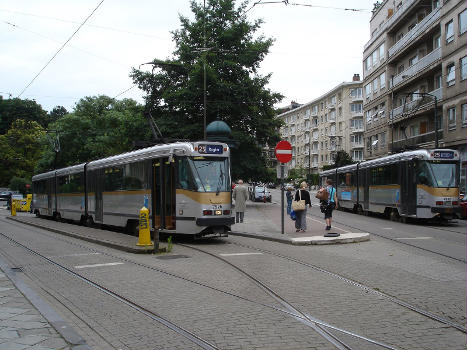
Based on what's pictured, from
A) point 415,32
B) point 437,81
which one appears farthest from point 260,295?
Answer: point 415,32

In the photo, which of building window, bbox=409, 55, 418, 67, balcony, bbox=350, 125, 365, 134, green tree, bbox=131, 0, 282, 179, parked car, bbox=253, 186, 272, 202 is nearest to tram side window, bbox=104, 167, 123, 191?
green tree, bbox=131, 0, 282, 179

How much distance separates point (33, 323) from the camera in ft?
19.1

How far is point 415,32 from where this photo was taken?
39.2m

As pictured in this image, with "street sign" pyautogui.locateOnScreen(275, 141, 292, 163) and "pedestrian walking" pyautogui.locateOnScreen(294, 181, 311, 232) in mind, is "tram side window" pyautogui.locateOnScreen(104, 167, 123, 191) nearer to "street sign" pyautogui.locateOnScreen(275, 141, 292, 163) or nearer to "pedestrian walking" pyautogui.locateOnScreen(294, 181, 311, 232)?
"street sign" pyautogui.locateOnScreen(275, 141, 292, 163)

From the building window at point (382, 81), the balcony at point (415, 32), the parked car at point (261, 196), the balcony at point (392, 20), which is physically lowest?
the parked car at point (261, 196)

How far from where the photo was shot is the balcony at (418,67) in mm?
35362

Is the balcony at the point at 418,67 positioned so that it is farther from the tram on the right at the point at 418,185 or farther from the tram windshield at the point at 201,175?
the tram windshield at the point at 201,175

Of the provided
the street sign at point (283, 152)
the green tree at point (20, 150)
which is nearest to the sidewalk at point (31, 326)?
the street sign at point (283, 152)

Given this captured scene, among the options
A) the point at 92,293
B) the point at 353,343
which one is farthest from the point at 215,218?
the point at 353,343

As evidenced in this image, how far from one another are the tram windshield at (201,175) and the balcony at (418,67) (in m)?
26.6

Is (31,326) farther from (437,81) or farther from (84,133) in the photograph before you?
(84,133)

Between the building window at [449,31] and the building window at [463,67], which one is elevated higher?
the building window at [449,31]

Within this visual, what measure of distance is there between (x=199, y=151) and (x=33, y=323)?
353 inches

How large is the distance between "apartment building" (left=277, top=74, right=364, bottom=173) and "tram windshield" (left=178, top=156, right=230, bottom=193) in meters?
54.8
